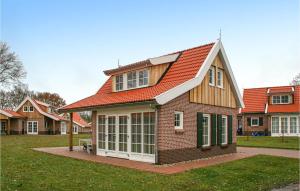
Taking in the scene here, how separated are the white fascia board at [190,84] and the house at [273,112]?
23.8 m

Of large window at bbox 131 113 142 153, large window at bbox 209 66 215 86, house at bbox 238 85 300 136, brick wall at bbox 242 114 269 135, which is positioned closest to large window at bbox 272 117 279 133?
house at bbox 238 85 300 136

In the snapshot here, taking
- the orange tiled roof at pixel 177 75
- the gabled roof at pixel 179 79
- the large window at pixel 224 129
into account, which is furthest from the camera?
the large window at pixel 224 129

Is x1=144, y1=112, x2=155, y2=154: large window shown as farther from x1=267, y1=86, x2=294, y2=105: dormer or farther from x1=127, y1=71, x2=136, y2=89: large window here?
x1=267, y1=86, x2=294, y2=105: dormer

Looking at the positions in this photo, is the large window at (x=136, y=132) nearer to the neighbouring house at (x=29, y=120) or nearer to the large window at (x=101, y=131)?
the large window at (x=101, y=131)

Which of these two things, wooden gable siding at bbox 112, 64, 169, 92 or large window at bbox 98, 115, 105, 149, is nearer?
wooden gable siding at bbox 112, 64, 169, 92

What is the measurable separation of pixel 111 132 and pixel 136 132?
222 centimetres

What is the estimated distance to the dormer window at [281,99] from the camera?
40856mm

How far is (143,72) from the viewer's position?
61.4 ft

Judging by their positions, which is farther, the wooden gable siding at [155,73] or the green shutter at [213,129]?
the green shutter at [213,129]

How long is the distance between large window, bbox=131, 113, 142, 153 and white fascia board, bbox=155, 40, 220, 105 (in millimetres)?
1996

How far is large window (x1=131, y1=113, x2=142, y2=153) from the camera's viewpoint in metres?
15.8

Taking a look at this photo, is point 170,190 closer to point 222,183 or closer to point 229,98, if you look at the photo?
point 222,183

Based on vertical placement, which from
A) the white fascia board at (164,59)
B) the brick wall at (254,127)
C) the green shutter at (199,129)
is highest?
the white fascia board at (164,59)

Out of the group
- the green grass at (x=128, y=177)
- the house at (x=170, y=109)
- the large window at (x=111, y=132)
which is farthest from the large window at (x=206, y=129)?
the large window at (x=111, y=132)
